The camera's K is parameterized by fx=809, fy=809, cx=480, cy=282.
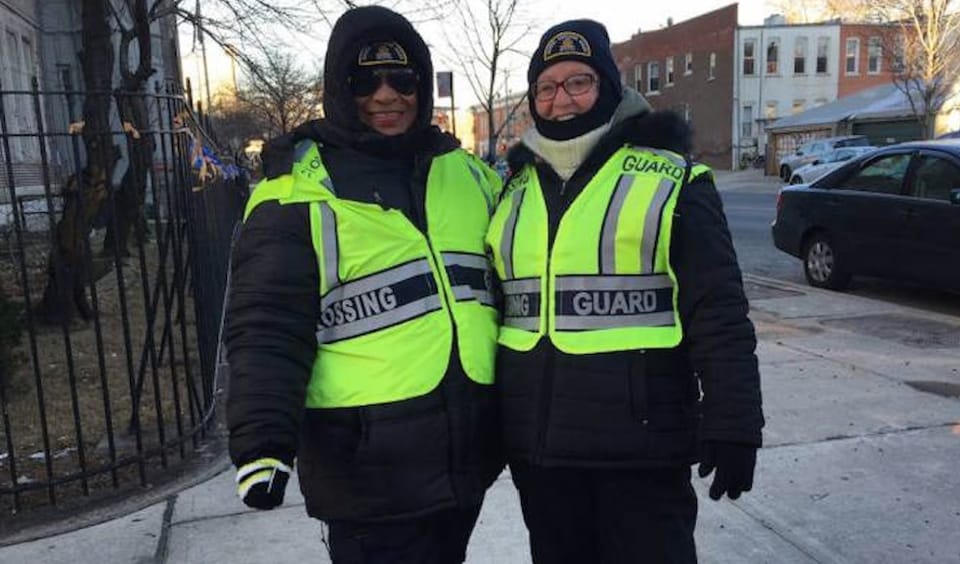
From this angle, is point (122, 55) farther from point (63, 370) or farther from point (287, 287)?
point (287, 287)

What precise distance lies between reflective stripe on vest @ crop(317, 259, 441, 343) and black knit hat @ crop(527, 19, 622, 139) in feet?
1.95

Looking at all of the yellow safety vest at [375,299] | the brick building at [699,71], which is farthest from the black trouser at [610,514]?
the brick building at [699,71]

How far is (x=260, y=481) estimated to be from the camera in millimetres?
1709

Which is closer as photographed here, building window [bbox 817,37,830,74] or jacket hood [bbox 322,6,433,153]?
jacket hood [bbox 322,6,433,153]

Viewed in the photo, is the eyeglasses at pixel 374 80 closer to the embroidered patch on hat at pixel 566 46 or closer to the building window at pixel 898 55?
the embroidered patch on hat at pixel 566 46

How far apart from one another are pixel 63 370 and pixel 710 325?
569cm

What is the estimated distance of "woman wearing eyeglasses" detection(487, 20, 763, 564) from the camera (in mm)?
1931

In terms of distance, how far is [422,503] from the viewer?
190 centimetres

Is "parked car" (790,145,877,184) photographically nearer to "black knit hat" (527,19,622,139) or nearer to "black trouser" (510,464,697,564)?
"black knit hat" (527,19,622,139)

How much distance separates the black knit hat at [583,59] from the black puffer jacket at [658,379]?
0.26 ft

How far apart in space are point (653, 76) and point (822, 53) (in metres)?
10.6

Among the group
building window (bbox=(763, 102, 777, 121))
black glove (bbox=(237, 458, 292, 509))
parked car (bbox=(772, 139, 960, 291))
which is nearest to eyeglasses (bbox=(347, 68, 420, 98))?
black glove (bbox=(237, 458, 292, 509))

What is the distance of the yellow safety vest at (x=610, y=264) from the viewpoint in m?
1.97

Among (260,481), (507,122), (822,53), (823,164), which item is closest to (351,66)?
(260,481)
